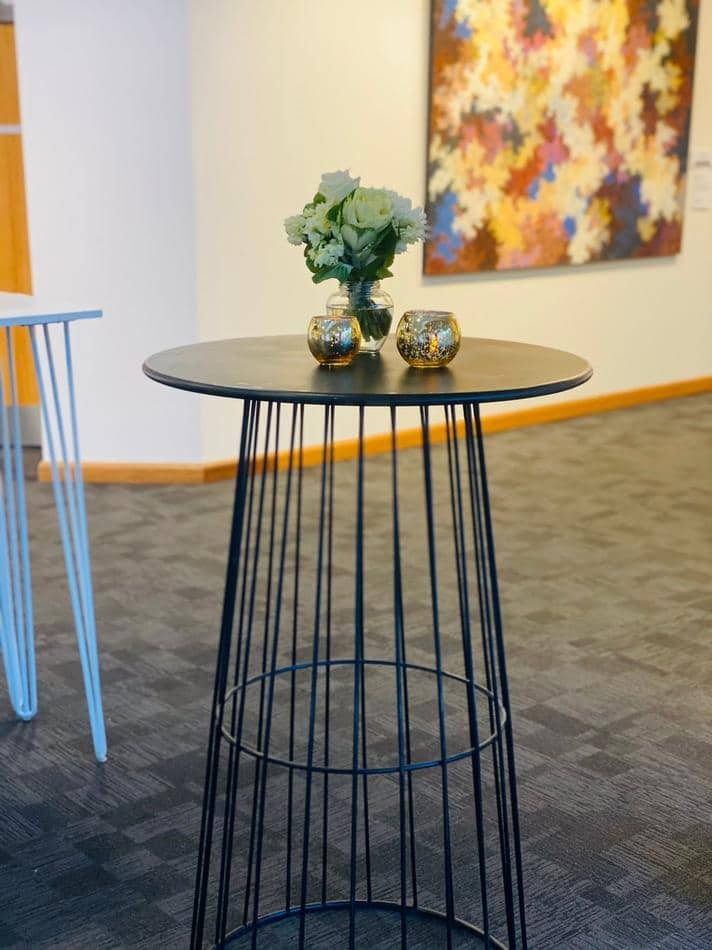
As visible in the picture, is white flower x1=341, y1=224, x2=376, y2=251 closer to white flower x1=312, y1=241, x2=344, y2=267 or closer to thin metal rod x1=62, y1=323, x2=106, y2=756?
white flower x1=312, y1=241, x2=344, y2=267

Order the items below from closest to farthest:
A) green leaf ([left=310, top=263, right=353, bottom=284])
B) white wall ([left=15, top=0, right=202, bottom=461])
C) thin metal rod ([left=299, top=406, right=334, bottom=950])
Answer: thin metal rod ([left=299, top=406, right=334, bottom=950]) → green leaf ([left=310, top=263, right=353, bottom=284]) → white wall ([left=15, top=0, right=202, bottom=461])

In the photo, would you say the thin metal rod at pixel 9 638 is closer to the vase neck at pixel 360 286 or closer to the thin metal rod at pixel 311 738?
the thin metal rod at pixel 311 738

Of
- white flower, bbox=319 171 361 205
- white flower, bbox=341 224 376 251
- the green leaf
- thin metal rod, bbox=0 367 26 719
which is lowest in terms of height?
thin metal rod, bbox=0 367 26 719

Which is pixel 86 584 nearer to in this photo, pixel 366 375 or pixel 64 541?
pixel 64 541

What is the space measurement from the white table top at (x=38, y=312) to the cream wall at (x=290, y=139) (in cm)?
247

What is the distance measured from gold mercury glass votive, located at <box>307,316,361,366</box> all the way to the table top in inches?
0.9

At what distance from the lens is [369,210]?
191cm

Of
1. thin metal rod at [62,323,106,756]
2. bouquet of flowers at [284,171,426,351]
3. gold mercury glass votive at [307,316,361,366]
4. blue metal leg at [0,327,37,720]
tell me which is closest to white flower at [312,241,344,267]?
bouquet of flowers at [284,171,426,351]

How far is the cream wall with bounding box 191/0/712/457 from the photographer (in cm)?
488

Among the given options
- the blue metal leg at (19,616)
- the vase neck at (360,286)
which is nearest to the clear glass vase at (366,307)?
the vase neck at (360,286)

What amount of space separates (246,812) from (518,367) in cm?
113

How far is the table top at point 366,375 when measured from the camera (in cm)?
165

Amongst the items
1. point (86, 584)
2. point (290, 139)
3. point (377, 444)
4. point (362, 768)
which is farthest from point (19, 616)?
point (377, 444)

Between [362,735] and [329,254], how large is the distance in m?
0.94
